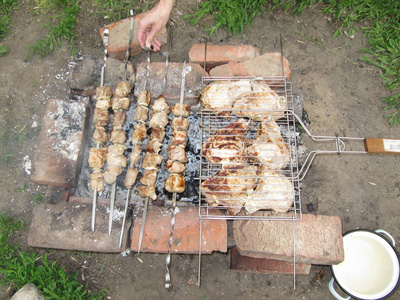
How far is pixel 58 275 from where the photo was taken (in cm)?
339

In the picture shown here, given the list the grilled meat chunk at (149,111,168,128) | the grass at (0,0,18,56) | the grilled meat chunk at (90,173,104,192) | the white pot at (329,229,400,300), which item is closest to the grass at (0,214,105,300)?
the grilled meat chunk at (90,173,104,192)

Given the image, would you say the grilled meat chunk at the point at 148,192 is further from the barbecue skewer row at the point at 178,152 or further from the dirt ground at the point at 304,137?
the dirt ground at the point at 304,137

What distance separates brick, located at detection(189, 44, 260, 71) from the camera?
354 cm

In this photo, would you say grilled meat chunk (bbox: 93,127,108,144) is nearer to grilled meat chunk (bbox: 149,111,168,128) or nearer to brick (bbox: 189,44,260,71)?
grilled meat chunk (bbox: 149,111,168,128)

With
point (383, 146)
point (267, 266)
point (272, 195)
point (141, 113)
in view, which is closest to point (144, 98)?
point (141, 113)

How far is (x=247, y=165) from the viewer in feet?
10.1

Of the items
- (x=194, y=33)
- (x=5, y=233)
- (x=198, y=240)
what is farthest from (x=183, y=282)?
(x=194, y=33)

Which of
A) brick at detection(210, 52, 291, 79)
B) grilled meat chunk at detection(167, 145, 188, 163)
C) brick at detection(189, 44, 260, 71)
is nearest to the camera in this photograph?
grilled meat chunk at detection(167, 145, 188, 163)

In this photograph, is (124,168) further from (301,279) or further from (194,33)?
(301,279)

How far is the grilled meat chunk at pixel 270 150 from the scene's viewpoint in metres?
3.07

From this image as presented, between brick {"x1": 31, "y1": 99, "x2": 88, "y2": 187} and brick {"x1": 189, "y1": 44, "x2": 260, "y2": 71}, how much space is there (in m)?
1.39

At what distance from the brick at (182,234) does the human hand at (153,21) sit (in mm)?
1963

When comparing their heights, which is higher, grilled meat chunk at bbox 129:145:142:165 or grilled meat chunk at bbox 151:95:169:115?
grilled meat chunk at bbox 151:95:169:115

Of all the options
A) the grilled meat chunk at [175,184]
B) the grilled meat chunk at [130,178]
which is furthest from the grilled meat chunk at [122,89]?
the grilled meat chunk at [175,184]
